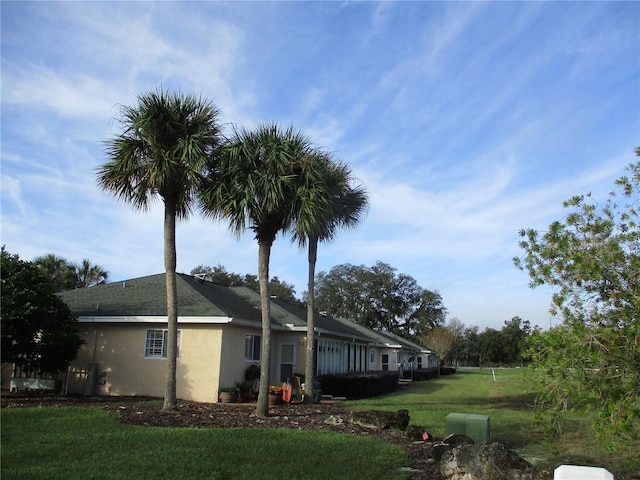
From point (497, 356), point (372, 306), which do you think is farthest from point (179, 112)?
point (497, 356)

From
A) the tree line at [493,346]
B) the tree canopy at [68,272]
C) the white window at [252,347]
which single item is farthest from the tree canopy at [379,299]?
the white window at [252,347]

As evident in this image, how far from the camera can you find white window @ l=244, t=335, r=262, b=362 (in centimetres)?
2062

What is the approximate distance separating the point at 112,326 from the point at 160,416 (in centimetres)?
787

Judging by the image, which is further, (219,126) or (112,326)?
(112,326)

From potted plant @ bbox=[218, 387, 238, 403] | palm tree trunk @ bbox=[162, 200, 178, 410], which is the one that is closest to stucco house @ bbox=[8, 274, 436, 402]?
potted plant @ bbox=[218, 387, 238, 403]

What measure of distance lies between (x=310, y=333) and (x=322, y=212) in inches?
247

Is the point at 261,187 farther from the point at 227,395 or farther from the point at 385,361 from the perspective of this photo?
the point at 385,361

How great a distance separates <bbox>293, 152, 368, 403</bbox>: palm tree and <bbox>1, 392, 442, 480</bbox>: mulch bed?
309cm

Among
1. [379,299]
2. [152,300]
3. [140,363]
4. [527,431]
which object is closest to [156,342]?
[140,363]

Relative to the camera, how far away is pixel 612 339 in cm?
767

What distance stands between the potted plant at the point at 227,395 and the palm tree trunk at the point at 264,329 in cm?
344

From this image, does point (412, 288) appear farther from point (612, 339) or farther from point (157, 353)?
point (612, 339)

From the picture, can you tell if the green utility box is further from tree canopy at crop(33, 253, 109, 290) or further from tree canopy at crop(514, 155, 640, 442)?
tree canopy at crop(33, 253, 109, 290)

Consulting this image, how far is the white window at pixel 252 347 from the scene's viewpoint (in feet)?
67.7
